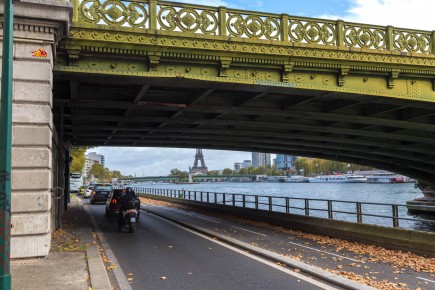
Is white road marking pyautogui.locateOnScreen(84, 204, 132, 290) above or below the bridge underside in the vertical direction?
below

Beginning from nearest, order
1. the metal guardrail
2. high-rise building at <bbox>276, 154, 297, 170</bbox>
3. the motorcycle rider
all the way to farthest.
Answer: the metal guardrail < the motorcycle rider < high-rise building at <bbox>276, 154, 297, 170</bbox>

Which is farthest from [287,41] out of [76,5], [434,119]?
[434,119]

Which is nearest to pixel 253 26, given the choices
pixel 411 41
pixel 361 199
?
pixel 411 41

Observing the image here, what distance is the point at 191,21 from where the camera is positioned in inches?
503

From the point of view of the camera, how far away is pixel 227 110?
1719 centimetres

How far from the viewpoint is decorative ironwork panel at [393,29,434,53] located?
15143mm

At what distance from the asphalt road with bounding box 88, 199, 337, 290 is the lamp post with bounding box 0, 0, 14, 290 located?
9.10 feet

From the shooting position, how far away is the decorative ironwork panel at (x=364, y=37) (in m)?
14.6

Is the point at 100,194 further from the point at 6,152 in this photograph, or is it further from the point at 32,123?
the point at 6,152

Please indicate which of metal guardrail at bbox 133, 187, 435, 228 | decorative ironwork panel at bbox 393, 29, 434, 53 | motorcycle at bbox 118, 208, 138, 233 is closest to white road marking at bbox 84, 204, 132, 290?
motorcycle at bbox 118, 208, 138, 233

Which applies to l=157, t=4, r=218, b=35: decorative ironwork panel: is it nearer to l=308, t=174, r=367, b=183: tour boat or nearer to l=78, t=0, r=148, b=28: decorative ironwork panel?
l=78, t=0, r=148, b=28: decorative ironwork panel

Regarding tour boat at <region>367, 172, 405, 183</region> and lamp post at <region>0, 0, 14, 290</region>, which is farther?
tour boat at <region>367, 172, 405, 183</region>

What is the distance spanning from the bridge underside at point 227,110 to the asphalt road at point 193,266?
497 centimetres

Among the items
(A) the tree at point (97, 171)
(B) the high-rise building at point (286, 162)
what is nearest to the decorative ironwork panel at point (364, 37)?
(A) the tree at point (97, 171)
